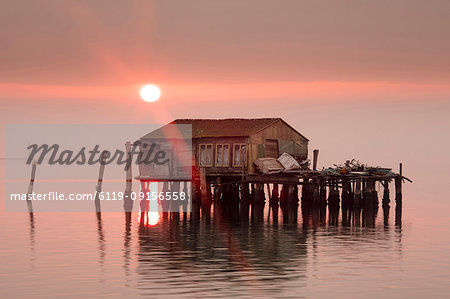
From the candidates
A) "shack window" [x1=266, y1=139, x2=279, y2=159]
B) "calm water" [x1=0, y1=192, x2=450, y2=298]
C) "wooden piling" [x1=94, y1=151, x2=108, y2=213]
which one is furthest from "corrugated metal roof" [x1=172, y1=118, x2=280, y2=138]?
"calm water" [x1=0, y1=192, x2=450, y2=298]

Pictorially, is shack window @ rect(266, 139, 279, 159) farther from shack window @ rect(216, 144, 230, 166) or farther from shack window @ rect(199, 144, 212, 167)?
shack window @ rect(199, 144, 212, 167)

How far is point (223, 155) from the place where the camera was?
62938mm

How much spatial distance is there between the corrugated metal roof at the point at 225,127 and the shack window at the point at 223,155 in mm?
872

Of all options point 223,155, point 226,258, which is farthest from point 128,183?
point 226,258

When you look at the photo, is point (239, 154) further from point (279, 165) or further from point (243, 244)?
point (243, 244)

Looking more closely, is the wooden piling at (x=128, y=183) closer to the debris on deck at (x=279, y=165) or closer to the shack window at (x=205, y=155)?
the shack window at (x=205, y=155)

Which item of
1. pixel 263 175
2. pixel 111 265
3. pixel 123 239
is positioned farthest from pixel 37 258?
pixel 263 175

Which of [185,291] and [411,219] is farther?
[411,219]

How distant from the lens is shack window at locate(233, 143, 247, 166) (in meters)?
62.0

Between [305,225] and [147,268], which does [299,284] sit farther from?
[305,225]

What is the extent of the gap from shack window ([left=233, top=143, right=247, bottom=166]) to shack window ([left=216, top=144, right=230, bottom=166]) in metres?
0.53

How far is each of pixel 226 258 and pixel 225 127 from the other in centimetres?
2890

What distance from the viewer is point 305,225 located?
50312 millimetres

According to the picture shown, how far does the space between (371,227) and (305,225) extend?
3732 millimetres
